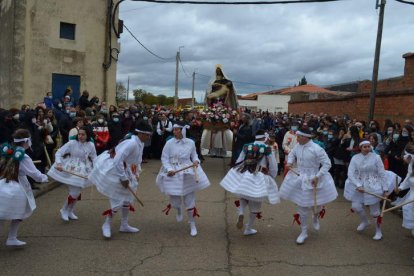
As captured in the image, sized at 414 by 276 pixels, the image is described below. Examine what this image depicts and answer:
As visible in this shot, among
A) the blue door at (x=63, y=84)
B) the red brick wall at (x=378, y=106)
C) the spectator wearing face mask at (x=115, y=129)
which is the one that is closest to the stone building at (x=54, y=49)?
the blue door at (x=63, y=84)

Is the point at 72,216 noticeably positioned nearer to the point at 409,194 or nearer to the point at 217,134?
the point at 409,194

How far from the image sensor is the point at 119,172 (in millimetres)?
6520

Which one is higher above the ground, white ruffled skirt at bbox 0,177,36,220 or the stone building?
the stone building

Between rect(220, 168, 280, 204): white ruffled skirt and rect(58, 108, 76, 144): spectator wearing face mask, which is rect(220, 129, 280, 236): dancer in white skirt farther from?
rect(58, 108, 76, 144): spectator wearing face mask

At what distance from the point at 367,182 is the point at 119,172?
398cm

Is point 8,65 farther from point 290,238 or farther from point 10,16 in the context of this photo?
point 290,238

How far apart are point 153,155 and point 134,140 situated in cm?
966

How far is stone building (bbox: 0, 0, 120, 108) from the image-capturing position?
61.0 feet

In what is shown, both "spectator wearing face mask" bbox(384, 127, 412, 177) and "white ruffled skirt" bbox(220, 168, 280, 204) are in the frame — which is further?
"spectator wearing face mask" bbox(384, 127, 412, 177)

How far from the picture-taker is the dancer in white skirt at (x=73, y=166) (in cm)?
736

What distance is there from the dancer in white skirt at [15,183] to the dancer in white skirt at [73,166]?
1.19m

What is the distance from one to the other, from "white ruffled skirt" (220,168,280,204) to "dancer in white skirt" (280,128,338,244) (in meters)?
0.38

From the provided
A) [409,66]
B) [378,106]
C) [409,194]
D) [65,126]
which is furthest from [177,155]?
[409,66]

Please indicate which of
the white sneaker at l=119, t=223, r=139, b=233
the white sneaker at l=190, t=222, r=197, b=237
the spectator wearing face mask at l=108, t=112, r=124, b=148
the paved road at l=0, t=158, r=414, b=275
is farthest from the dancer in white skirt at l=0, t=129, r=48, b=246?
the spectator wearing face mask at l=108, t=112, r=124, b=148
